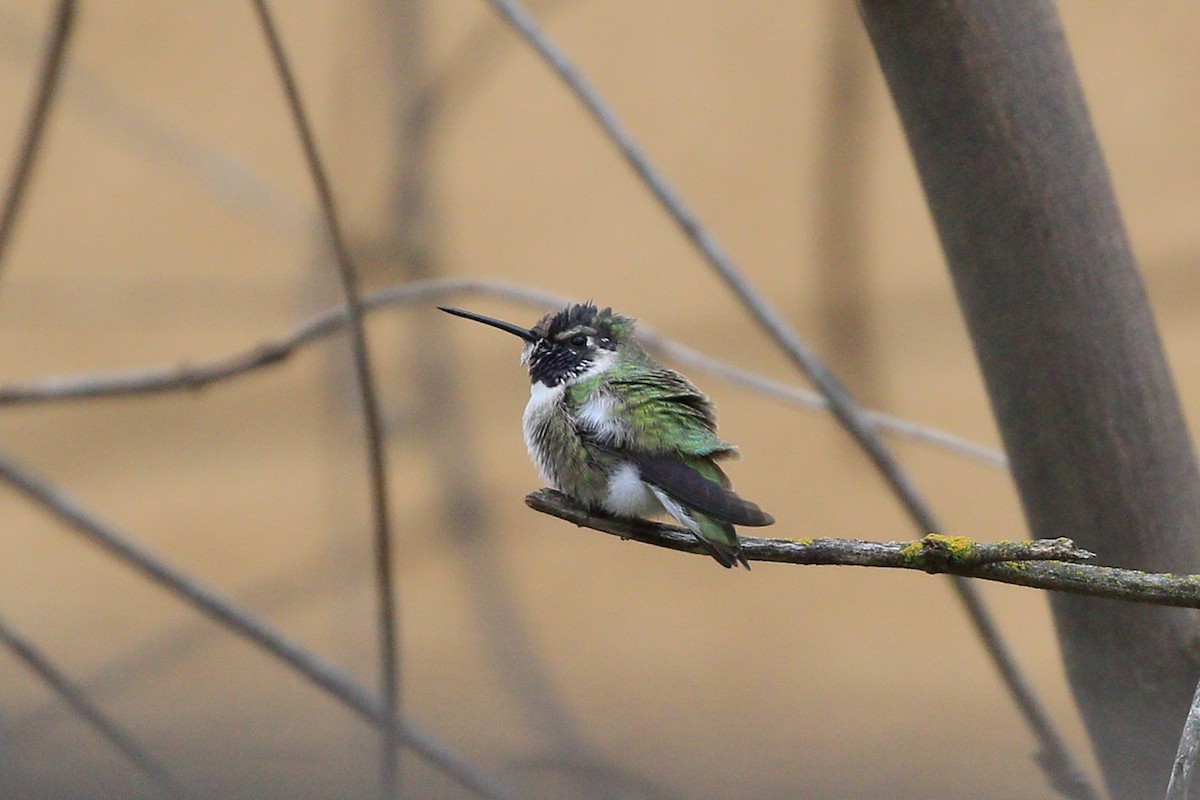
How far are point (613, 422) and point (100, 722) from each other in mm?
330

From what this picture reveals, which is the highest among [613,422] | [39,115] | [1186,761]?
[39,115]

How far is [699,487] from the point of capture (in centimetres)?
60

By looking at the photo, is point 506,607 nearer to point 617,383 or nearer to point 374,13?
point 374,13

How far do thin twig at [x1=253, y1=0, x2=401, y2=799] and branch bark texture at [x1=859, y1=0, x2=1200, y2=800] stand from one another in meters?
0.32

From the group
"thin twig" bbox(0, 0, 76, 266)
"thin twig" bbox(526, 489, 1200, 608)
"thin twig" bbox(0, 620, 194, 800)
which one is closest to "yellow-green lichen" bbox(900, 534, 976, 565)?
"thin twig" bbox(526, 489, 1200, 608)

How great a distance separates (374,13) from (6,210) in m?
1.06

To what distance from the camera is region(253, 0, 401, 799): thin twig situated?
28.0 inches

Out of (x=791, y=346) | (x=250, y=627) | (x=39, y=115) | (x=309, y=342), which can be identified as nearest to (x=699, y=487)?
(x=791, y=346)

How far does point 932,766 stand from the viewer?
1.78ft

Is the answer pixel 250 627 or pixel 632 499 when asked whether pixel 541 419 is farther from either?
pixel 250 627

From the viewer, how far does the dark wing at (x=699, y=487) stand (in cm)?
53

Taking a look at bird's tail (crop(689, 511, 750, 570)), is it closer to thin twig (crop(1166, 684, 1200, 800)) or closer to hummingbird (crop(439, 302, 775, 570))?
hummingbird (crop(439, 302, 775, 570))

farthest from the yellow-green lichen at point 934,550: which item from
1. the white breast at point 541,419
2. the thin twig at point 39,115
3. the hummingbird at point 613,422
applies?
the thin twig at point 39,115

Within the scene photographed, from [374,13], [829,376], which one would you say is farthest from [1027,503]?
[374,13]
